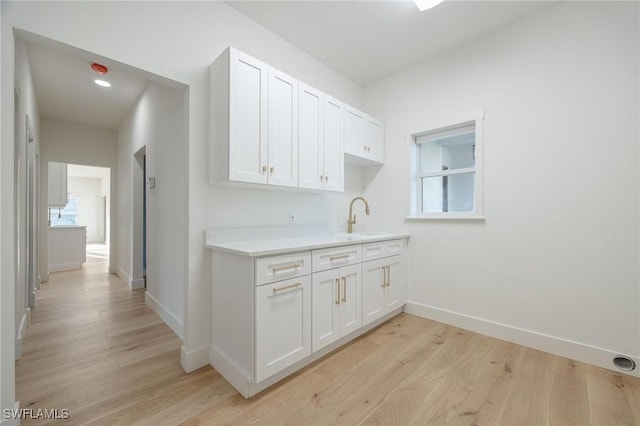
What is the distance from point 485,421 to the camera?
143cm

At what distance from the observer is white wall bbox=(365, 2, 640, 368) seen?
189cm

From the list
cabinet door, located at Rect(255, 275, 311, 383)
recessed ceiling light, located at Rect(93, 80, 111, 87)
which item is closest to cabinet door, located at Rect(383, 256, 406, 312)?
cabinet door, located at Rect(255, 275, 311, 383)

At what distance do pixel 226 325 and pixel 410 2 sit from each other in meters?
2.82

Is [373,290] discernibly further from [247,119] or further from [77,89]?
[77,89]

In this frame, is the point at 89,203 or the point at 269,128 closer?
the point at 269,128

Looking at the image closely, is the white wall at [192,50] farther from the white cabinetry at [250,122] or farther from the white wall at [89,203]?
the white wall at [89,203]

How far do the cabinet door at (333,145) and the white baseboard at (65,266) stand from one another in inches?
234

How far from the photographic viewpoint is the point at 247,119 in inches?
75.2

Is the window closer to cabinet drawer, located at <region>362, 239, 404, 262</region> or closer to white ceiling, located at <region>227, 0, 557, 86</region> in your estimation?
cabinet drawer, located at <region>362, 239, 404, 262</region>

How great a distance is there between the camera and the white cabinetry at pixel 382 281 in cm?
240

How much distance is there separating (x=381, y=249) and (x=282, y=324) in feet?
4.16

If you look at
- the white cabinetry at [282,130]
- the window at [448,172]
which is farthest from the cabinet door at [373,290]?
the white cabinetry at [282,130]

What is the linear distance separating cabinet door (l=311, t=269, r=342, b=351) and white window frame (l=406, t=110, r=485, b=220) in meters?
1.38

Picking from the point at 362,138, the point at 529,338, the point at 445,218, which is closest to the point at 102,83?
the point at 362,138
